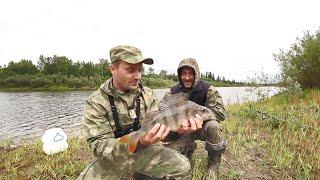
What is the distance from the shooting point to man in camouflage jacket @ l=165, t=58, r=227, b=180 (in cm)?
484

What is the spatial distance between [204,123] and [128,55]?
173 cm

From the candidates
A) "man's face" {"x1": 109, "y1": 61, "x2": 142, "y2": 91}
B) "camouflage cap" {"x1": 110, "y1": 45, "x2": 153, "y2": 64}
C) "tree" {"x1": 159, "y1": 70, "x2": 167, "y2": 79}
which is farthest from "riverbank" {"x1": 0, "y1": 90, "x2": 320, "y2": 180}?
"tree" {"x1": 159, "y1": 70, "x2": 167, "y2": 79}

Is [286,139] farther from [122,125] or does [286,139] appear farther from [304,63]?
[304,63]

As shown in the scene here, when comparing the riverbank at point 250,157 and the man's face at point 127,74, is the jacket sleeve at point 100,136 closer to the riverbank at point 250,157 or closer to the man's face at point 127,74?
the man's face at point 127,74

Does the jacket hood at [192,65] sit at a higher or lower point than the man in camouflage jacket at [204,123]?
higher

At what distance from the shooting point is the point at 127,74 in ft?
12.7

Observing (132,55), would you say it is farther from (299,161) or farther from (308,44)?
(308,44)

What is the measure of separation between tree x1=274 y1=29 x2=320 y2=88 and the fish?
39.5 feet

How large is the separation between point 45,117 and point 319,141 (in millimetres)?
15960

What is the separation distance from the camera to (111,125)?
13.2 feet

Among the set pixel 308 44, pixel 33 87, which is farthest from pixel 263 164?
pixel 33 87

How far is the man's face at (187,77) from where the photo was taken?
5.54 m

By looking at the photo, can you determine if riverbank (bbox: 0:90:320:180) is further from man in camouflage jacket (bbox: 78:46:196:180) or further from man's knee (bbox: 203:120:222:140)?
man in camouflage jacket (bbox: 78:46:196:180)

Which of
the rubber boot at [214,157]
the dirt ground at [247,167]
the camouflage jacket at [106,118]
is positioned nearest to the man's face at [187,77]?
the rubber boot at [214,157]
